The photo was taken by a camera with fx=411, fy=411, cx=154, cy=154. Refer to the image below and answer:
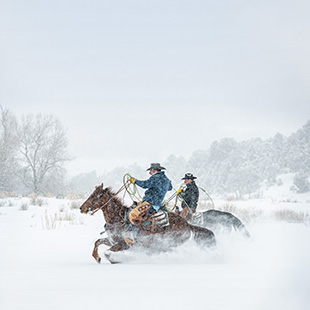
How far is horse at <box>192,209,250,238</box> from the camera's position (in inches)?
411

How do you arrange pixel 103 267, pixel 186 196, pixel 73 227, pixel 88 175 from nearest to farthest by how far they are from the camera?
1. pixel 103 267
2. pixel 186 196
3. pixel 73 227
4. pixel 88 175

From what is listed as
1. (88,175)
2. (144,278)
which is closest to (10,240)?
(144,278)

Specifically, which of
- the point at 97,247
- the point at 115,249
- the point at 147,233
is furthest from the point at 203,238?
the point at 97,247

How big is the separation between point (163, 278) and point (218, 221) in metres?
4.53

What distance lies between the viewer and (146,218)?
8125 millimetres

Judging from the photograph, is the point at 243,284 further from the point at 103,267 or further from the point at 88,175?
the point at 88,175

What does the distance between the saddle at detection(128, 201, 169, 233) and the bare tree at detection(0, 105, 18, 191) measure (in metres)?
32.5

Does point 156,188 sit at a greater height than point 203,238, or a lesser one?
greater

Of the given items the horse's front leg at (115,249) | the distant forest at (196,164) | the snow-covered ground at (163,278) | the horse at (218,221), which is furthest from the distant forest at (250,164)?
the horse's front leg at (115,249)

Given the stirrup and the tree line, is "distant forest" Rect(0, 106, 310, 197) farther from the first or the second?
the stirrup

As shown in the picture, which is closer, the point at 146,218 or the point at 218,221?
the point at 146,218

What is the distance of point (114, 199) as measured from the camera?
8.52m

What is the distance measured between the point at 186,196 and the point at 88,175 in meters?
95.0

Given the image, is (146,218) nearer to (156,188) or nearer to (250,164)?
(156,188)
